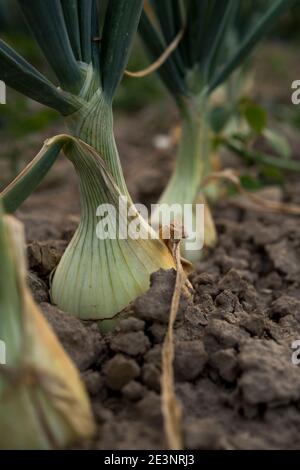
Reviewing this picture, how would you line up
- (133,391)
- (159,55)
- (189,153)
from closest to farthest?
1. (133,391)
2. (159,55)
3. (189,153)

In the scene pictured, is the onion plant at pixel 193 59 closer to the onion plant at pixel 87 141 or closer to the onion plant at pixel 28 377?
the onion plant at pixel 87 141

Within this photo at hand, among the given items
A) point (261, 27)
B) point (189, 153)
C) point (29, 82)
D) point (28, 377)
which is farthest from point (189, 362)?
point (261, 27)

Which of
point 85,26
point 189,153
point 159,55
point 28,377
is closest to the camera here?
point 28,377

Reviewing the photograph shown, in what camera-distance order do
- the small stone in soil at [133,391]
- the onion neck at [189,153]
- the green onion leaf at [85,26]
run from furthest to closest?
the onion neck at [189,153] < the green onion leaf at [85,26] < the small stone in soil at [133,391]

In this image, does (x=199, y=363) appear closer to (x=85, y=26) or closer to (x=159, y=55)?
(x=85, y=26)

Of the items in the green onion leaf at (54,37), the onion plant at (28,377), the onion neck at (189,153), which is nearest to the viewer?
the onion plant at (28,377)

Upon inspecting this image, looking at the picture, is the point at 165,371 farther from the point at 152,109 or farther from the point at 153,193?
the point at 152,109

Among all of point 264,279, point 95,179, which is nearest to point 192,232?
point 264,279

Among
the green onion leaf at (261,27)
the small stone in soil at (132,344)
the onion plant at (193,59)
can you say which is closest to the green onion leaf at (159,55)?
Result: the onion plant at (193,59)
